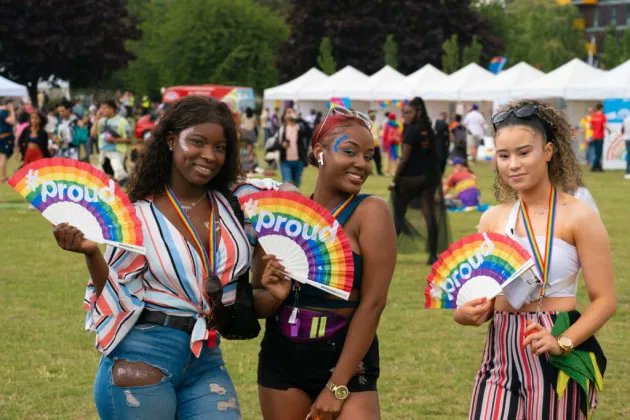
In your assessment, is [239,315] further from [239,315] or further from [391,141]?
Result: [391,141]

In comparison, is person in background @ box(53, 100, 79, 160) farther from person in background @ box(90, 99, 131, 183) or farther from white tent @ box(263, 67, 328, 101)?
white tent @ box(263, 67, 328, 101)

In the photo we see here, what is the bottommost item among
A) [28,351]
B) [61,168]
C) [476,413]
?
[28,351]

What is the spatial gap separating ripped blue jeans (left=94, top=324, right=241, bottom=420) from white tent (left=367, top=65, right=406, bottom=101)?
37.6 m

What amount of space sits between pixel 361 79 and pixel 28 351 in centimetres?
3689

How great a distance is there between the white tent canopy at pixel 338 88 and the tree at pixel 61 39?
24825 millimetres

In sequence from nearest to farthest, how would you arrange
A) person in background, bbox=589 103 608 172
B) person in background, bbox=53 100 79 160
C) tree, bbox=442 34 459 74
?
person in background, bbox=53 100 79 160, person in background, bbox=589 103 608 172, tree, bbox=442 34 459 74

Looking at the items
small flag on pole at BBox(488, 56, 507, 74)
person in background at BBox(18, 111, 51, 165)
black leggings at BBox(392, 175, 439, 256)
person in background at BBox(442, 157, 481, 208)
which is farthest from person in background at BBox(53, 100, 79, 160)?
small flag on pole at BBox(488, 56, 507, 74)

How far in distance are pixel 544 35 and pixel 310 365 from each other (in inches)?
3766

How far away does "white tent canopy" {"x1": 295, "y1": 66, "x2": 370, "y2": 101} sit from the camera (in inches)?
1688

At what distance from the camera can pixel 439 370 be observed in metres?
8.14

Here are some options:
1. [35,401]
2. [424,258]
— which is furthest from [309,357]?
[424,258]

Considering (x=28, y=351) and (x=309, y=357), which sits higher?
(x=309, y=357)

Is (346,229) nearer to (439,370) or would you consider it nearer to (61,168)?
(61,168)

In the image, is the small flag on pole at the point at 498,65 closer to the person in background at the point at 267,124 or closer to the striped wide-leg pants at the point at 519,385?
the person in background at the point at 267,124
